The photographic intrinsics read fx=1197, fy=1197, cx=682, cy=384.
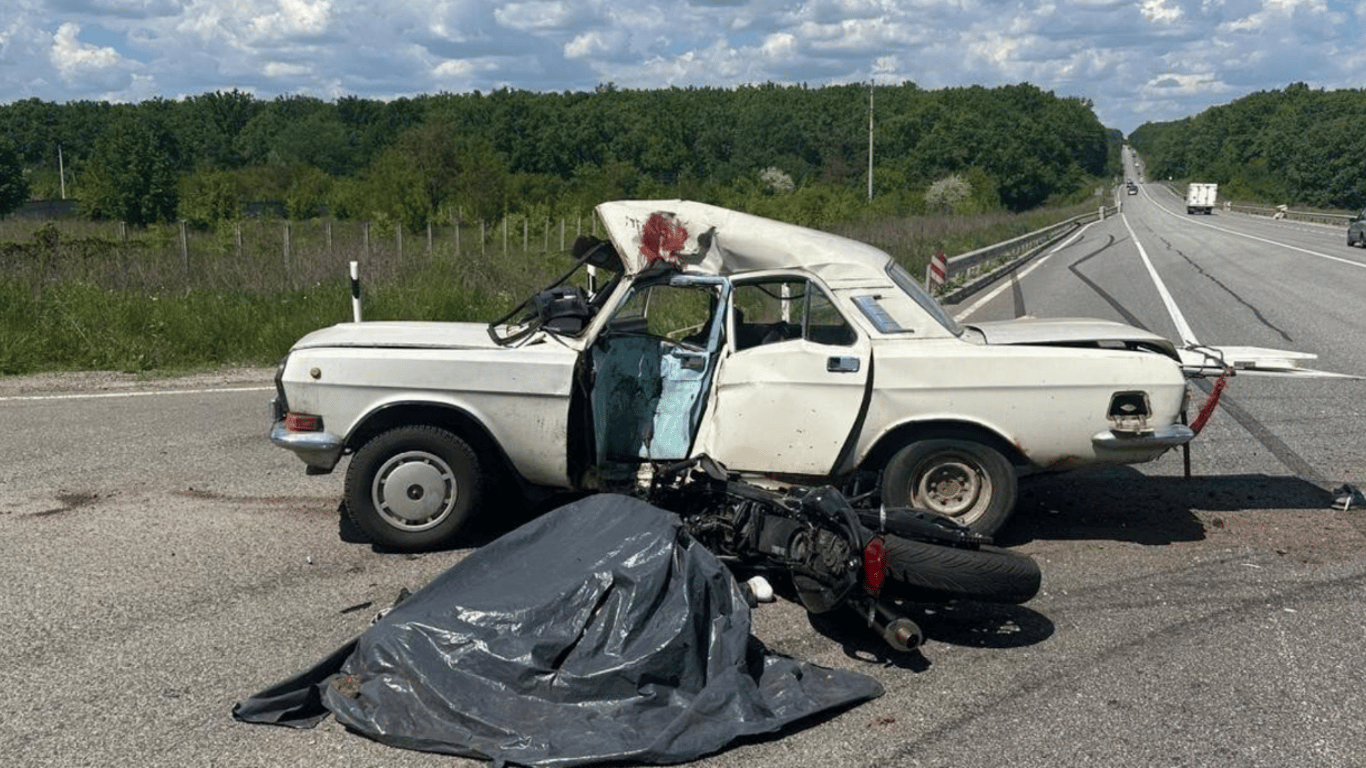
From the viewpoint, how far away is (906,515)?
545cm

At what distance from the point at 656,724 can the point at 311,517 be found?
366cm

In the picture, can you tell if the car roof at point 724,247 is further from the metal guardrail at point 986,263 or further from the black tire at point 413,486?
the metal guardrail at point 986,263

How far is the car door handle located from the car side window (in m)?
0.15

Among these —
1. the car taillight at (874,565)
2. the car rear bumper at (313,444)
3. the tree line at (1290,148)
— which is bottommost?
the car taillight at (874,565)

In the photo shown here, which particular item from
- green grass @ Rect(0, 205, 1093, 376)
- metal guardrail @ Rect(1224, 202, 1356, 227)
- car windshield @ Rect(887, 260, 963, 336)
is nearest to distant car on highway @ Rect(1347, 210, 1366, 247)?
metal guardrail @ Rect(1224, 202, 1356, 227)

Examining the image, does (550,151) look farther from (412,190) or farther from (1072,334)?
(1072,334)

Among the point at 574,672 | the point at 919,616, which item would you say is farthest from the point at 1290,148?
the point at 574,672

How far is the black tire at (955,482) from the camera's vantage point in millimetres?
6301

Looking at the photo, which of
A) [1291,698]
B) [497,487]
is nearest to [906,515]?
[1291,698]

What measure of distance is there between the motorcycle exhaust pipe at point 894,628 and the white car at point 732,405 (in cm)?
138

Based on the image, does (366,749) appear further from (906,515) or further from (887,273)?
(887,273)

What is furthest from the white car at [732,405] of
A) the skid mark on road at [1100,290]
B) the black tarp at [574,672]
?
the skid mark on road at [1100,290]

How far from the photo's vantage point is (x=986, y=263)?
28.5 meters

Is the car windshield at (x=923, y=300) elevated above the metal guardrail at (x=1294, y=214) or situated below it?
below
